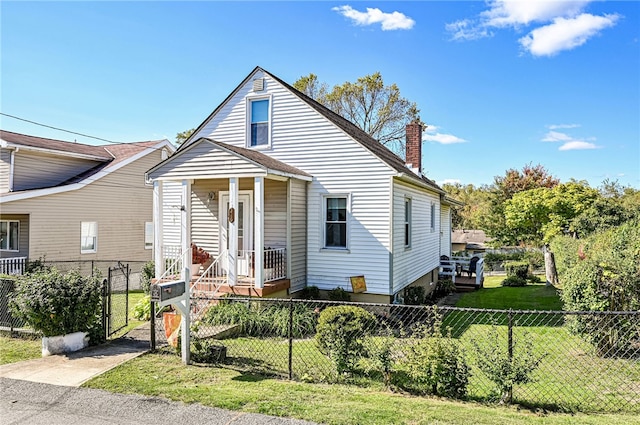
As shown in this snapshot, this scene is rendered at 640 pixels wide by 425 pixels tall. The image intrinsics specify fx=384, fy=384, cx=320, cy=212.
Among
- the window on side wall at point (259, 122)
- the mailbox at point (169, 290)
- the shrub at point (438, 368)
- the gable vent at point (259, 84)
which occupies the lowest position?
the shrub at point (438, 368)

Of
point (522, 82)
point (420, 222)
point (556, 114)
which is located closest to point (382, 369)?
point (420, 222)

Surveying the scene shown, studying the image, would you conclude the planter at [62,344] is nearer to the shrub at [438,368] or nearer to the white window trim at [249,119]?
the shrub at [438,368]

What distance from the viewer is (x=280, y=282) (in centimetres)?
1055

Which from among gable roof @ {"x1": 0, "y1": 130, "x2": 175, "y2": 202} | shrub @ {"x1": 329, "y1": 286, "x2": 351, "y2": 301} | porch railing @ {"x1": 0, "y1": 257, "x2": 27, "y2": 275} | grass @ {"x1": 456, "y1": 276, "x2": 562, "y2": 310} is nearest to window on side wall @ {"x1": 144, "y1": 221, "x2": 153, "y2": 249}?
gable roof @ {"x1": 0, "y1": 130, "x2": 175, "y2": 202}

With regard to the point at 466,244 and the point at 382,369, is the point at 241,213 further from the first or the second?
the point at 466,244

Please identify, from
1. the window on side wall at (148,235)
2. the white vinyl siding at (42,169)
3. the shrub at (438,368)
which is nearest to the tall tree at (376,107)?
the window on side wall at (148,235)

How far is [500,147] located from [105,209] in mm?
38228

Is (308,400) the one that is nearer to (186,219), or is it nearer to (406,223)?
(186,219)

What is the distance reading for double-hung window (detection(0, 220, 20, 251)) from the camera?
53.4 ft

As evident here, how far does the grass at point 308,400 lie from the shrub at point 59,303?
1.77 m

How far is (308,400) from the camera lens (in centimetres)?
521

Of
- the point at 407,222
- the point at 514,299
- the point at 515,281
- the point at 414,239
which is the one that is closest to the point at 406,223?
the point at 407,222

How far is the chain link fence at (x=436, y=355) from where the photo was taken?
17.6 ft

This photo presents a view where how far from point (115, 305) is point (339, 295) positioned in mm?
7343
